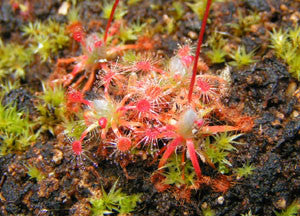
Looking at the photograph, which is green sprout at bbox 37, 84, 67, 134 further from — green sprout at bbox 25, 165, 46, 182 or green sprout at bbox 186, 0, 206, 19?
green sprout at bbox 186, 0, 206, 19

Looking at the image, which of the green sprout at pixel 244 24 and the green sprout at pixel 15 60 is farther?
the green sprout at pixel 15 60

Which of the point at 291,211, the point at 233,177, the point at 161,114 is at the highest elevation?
the point at 161,114

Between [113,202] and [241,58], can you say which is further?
[241,58]

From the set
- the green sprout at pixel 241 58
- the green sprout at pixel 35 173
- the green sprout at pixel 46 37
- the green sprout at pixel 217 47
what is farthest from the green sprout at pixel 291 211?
the green sprout at pixel 46 37

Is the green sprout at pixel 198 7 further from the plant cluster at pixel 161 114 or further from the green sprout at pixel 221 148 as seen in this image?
the green sprout at pixel 221 148

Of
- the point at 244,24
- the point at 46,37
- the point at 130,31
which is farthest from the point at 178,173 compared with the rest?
the point at 46,37

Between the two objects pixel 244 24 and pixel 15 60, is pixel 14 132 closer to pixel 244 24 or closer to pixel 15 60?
pixel 15 60

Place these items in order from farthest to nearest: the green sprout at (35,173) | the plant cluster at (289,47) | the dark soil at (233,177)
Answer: the plant cluster at (289,47) < the green sprout at (35,173) < the dark soil at (233,177)

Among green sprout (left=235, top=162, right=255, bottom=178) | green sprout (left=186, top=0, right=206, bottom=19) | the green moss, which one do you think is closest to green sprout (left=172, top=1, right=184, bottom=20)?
green sprout (left=186, top=0, right=206, bottom=19)
